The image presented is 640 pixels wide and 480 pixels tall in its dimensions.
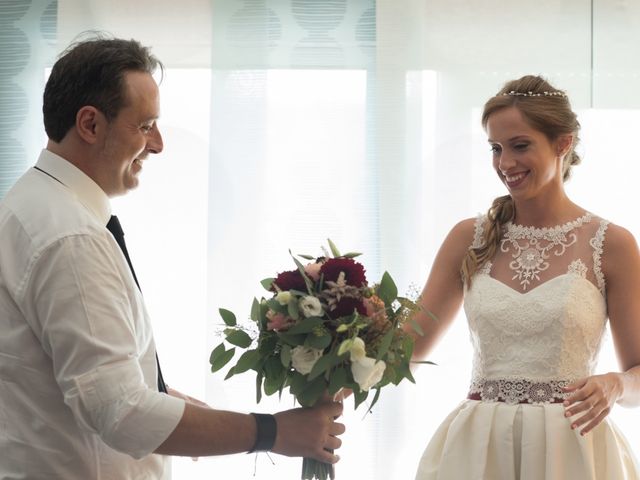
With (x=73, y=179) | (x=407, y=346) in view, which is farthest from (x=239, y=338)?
(x=73, y=179)

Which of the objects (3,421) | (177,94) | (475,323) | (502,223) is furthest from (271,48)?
(3,421)

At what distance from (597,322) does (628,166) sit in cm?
127

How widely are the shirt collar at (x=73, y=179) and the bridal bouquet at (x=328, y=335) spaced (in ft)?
1.40

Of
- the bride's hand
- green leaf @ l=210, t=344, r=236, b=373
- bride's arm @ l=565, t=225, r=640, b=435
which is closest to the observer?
green leaf @ l=210, t=344, r=236, b=373

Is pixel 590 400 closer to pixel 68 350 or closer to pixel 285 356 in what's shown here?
pixel 285 356

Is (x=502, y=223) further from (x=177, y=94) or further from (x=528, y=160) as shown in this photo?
(x=177, y=94)

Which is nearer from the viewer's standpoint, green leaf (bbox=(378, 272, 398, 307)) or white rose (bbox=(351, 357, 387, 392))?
white rose (bbox=(351, 357, 387, 392))

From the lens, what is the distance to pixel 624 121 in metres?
3.53

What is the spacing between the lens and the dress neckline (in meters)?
2.59

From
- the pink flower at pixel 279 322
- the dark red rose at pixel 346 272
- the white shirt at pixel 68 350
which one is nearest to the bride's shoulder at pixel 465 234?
the dark red rose at pixel 346 272

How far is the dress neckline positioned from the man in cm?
99

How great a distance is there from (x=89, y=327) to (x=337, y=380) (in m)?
0.55

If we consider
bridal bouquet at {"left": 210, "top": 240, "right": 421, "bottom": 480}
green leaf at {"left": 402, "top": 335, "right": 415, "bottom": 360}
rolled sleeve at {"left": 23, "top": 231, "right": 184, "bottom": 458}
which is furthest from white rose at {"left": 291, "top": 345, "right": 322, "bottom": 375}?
rolled sleeve at {"left": 23, "top": 231, "right": 184, "bottom": 458}

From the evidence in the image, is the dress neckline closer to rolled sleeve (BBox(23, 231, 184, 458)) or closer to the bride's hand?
the bride's hand
